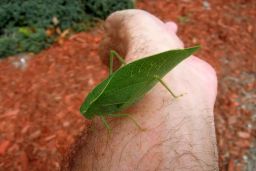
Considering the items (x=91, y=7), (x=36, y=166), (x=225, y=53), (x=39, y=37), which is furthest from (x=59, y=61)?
(x=225, y=53)

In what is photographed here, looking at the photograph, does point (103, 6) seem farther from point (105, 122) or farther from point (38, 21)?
point (105, 122)

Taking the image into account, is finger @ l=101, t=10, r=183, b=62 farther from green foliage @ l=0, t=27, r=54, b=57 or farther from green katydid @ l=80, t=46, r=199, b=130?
green foliage @ l=0, t=27, r=54, b=57

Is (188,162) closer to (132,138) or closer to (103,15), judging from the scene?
(132,138)

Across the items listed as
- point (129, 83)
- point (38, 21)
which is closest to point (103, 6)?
point (38, 21)

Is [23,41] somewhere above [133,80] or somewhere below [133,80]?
below

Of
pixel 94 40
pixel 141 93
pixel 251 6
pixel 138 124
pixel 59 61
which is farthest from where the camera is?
pixel 251 6

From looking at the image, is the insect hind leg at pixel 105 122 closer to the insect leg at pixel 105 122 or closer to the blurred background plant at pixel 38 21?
the insect leg at pixel 105 122

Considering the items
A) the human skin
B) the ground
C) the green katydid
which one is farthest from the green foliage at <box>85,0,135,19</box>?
the green katydid

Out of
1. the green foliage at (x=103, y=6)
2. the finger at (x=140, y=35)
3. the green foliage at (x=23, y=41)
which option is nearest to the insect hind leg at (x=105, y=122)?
the finger at (x=140, y=35)
